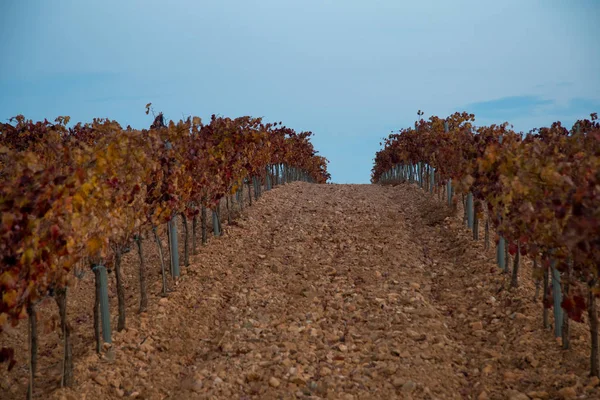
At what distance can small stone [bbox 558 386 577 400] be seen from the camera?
6.12 metres

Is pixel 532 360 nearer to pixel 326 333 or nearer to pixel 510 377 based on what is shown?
pixel 510 377

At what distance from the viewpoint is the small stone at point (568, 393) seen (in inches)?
241

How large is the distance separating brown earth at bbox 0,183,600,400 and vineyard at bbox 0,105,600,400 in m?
0.03

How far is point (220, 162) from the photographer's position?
42.7 feet

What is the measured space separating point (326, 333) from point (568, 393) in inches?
132

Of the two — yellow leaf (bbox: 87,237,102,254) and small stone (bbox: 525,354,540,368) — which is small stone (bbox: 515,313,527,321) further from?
yellow leaf (bbox: 87,237,102,254)

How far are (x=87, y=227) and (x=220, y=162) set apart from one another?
662cm

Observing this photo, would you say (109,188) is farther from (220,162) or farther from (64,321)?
(220,162)

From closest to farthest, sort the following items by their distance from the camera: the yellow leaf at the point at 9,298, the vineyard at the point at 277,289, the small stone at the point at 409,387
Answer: the yellow leaf at the point at 9,298
the vineyard at the point at 277,289
the small stone at the point at 409,387

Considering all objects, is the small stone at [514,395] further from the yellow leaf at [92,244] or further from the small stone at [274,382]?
the yellow leaf at [92,244]

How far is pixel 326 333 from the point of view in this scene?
27.0 feet

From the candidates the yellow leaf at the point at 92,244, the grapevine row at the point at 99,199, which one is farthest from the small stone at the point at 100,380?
the yellow leaf at the point at 92,244

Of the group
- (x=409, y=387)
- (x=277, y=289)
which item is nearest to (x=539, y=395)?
(x=409, y=387)

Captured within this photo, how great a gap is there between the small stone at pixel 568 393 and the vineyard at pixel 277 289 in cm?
2
